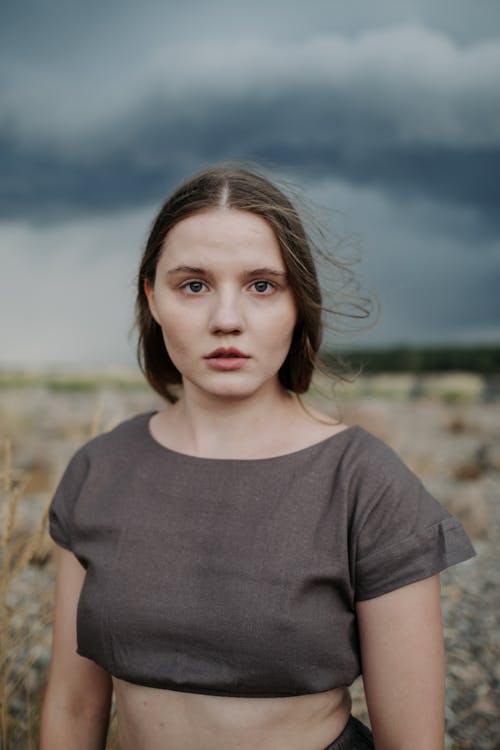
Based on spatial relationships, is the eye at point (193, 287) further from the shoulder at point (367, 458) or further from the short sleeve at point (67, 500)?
the short sleeve at point (67, 500)

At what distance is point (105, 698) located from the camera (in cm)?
222

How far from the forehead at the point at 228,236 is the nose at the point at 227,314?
0.33ft

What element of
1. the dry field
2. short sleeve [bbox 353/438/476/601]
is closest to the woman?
short sleeve [bbox 353/438/476/601]

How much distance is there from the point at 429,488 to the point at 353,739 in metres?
6.76

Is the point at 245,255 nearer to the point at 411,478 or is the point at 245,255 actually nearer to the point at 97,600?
the point at 411,478

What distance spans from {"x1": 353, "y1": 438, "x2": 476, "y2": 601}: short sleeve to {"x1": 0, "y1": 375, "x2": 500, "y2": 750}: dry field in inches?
16.4

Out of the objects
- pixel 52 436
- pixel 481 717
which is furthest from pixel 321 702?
pixel 52 436

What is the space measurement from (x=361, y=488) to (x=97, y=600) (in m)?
0.72

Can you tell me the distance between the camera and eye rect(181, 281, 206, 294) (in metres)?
1.85

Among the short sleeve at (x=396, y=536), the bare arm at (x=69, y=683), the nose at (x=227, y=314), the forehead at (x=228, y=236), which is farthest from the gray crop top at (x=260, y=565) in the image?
the forehead at (x=228, y=236)

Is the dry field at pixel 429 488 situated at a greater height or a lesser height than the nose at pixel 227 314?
lesser

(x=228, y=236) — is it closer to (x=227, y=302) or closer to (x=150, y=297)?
(x=227, y=302)

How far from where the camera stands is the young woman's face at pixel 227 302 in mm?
1794

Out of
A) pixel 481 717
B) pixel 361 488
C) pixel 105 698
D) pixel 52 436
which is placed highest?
pixel 361 488
